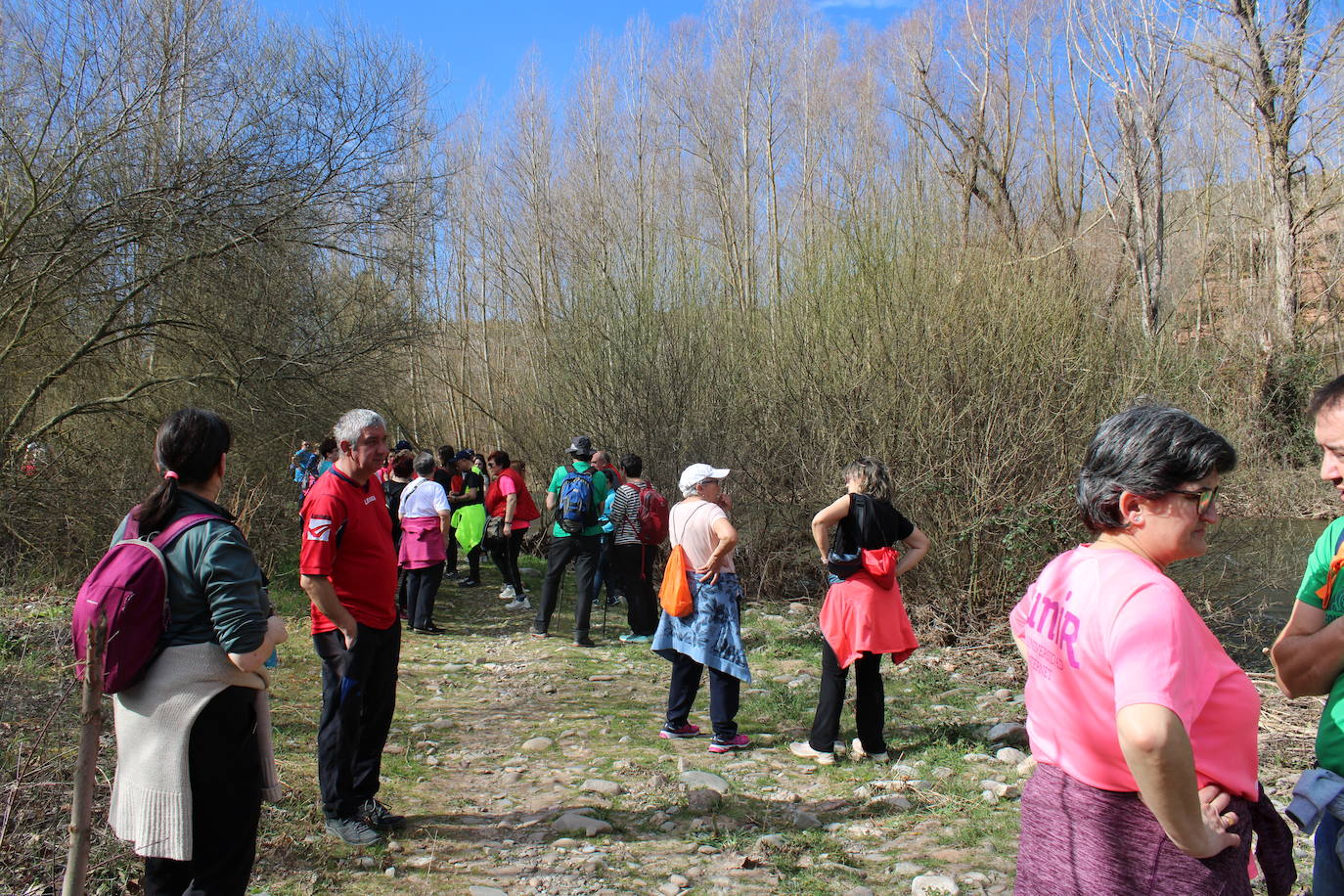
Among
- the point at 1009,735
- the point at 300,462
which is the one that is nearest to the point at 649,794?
the point at 1009,735

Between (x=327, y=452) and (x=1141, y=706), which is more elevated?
(x=327, y=452)

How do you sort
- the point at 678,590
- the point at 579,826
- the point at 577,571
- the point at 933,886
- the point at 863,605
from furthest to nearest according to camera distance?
the point at 577,571 < the point at 678,590 < the point at 863,605 < the point at 579,826 < the point at 933,886

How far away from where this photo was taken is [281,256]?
1204cm

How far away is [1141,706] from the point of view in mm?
1701

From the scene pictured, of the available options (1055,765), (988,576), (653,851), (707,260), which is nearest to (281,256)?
(707,260)

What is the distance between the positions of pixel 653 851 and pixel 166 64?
10.8 metres

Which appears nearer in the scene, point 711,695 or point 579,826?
point 579,826

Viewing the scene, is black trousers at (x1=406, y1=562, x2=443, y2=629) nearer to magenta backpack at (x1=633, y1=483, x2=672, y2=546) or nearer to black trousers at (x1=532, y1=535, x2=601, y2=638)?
black trousers at (x1=532, y1=535, x2=601, y2=638)

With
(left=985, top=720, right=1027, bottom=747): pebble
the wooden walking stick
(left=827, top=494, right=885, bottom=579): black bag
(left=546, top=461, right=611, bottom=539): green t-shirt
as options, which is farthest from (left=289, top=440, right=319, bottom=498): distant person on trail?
the wooden walking stick

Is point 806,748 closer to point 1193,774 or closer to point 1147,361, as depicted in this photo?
point 1193,774

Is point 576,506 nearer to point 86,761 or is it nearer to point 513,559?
point 513,559

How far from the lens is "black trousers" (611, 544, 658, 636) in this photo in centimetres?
902

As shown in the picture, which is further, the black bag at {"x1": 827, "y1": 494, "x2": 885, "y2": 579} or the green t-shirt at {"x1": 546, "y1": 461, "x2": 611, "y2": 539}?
the green t-shirt at {"x1": 546, "y1": 461, "x2": 611, "y2": 539}

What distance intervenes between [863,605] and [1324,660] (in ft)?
10.2
